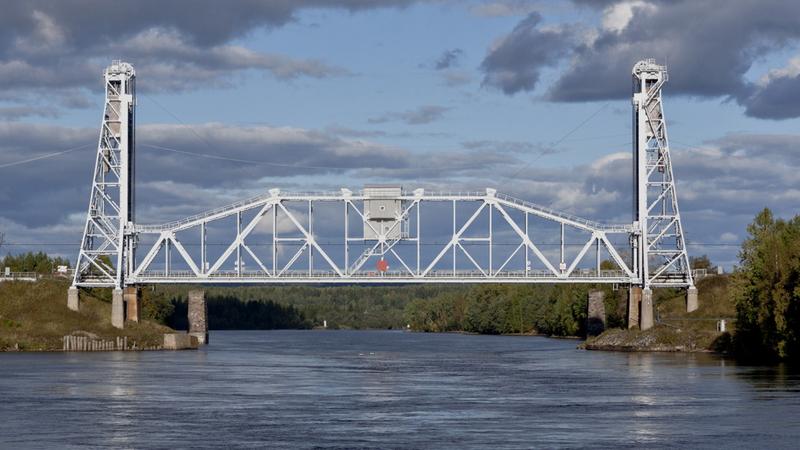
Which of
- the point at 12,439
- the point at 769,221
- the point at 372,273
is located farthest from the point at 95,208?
the point at 12,439

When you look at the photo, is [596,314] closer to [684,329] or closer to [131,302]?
[684,329]

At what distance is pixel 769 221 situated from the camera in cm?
13512

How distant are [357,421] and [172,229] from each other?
9057cm

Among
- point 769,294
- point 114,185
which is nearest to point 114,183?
point 114,185

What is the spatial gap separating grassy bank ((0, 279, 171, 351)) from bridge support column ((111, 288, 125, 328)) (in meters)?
0.76

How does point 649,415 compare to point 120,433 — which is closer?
point 120,433

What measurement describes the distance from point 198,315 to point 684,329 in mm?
56582

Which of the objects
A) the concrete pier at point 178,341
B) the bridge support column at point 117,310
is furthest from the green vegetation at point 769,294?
the bridge support column at point 117,310

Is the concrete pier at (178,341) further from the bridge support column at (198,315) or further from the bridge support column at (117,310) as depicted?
the bridge support column at (198,315)

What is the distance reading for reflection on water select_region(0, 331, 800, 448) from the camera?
61594mm

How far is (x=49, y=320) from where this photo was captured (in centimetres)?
14538

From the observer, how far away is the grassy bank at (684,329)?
138m

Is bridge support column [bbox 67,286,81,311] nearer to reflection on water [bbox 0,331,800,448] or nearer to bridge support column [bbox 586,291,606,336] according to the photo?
reflection on water [bbox 0,331,800,448]

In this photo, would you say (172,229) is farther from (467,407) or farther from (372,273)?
(467,407)
